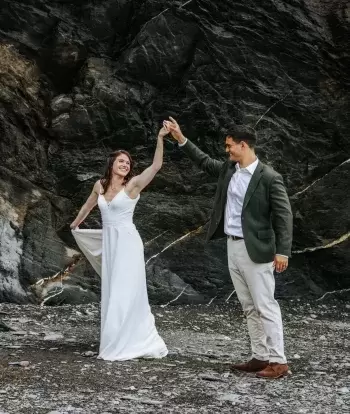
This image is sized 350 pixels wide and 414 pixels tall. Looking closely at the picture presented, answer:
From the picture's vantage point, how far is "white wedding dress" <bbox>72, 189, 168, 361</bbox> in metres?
7.27

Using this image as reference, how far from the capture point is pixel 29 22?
12.0 meters

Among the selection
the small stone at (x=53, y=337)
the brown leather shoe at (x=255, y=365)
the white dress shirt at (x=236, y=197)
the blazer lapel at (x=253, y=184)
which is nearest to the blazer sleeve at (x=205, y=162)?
the white dress shirt at (x=236, y=197)

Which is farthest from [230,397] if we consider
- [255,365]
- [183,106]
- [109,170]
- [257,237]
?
[183,106]

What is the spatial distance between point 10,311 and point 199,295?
10.2 feet

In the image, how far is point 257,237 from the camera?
667 centimetres

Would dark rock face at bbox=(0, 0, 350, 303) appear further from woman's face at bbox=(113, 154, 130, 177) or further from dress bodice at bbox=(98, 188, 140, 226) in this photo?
woman's face at bbox=(113, 154, 130, 177)

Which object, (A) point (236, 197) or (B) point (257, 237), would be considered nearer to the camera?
(B) point (257, 237)

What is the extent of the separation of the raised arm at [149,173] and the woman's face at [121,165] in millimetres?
117

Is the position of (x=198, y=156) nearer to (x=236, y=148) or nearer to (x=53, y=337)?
(x=236, y=148)

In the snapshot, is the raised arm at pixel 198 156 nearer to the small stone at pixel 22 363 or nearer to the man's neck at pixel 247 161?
the man's neck at pixel 247 161

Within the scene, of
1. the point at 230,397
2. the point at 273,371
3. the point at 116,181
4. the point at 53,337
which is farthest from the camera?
the point at 53,337

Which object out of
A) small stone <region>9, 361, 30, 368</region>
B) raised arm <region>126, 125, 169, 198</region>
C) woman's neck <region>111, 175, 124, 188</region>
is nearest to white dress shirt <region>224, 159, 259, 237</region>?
raised arm <region>126, 125, 169, 198</region>

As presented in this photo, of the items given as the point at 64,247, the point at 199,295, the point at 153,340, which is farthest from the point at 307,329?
the point at 64,247

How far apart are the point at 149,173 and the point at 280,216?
1477 mm
